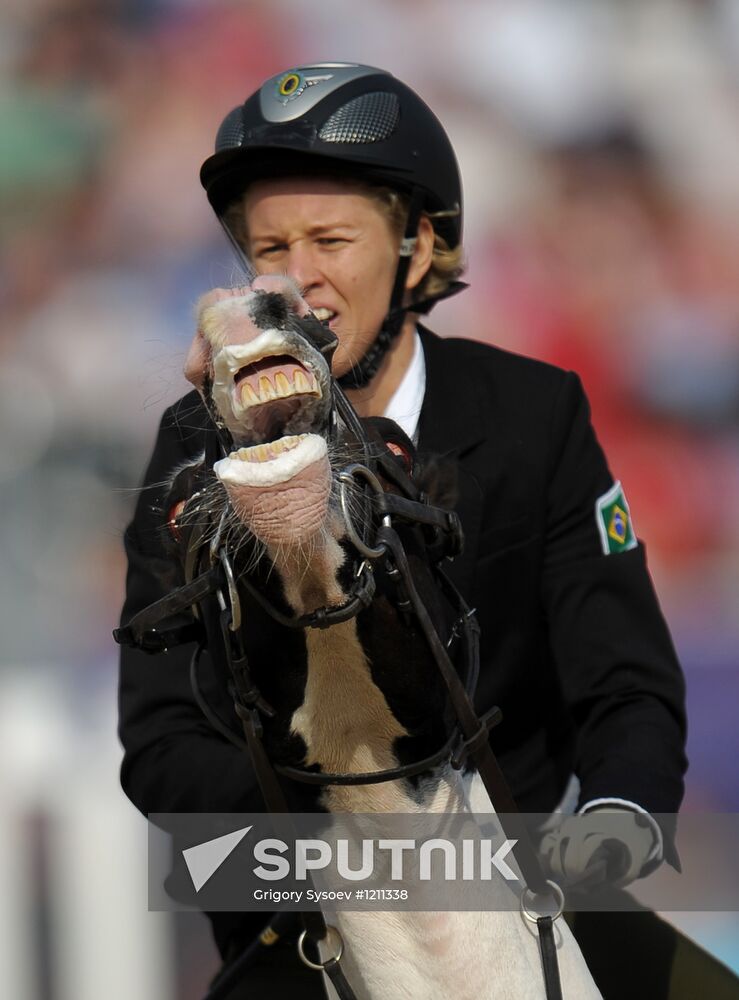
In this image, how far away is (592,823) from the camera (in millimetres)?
1684

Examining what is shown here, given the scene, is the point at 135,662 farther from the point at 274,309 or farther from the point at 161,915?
the point at 161,915

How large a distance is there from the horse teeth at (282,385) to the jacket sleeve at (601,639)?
0.91 metres

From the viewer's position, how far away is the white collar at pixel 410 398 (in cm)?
205

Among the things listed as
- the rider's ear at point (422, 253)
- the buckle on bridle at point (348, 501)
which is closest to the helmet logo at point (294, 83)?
the rider's ear at point (422, 253)

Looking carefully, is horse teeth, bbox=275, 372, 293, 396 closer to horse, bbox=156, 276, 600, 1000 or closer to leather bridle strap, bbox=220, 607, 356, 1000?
horse, bbox=156, 276, 600, 1000

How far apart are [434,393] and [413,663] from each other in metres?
0.91

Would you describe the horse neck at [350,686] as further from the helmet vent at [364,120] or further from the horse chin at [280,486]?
Result: the helmet vent at [364,120]

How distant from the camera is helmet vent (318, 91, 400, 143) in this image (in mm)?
2004

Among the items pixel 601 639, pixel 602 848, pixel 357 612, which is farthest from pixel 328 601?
pixel 601 639

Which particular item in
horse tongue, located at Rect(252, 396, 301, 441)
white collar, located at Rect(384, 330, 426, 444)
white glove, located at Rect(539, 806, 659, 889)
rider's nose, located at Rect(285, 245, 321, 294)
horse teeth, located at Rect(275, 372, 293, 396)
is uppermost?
rider's nose, located at Rect(285, 245, 321, 294)

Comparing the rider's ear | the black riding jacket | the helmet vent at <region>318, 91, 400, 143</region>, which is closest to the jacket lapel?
the black riding jacket

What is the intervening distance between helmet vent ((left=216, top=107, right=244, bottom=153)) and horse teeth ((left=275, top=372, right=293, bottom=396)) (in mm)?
1063

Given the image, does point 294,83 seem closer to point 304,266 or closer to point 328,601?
point 304,266

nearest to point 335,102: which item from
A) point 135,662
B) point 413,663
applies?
point 135,662
